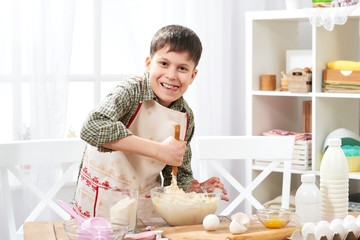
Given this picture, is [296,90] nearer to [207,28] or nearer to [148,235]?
[207,28]

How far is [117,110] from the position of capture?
1658mm

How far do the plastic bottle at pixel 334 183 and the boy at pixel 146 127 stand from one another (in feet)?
1.03

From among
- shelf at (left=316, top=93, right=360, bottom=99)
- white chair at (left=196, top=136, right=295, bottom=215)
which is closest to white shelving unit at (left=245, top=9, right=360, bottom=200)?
shelf at (left=316, top=93, right=360, bottom=99)

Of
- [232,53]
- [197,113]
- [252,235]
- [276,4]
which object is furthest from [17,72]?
[252,235]

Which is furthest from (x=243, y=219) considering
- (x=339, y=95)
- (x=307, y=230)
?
(x=339, y=95)

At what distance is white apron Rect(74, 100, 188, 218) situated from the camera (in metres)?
1.75

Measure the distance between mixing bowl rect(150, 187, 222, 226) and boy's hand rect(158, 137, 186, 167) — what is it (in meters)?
0.08

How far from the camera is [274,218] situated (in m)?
1.48

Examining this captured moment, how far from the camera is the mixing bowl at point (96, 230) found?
1.29 metres

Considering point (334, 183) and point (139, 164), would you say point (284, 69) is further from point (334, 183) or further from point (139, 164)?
point (334, 183)

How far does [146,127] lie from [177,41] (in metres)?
0.27

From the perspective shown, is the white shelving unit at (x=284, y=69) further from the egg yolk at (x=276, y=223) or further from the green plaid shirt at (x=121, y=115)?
the egg yolk at (x=276, y=223)

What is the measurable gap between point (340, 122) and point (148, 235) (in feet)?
5.84

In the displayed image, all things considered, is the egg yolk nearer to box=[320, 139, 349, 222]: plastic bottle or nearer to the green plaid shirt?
box=[320, 139, 349, 222]: plastic bottle
